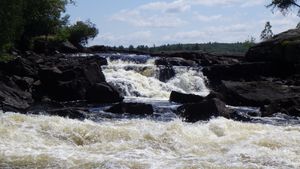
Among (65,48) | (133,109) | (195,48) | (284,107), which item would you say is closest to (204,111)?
(133,109)

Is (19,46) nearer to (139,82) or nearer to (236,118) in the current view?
(139,82)

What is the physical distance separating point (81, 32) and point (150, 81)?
35.5 meters

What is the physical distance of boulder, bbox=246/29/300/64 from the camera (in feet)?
132

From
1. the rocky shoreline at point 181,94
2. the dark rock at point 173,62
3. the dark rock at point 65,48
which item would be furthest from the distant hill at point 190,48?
the rocky shoreline at point 181,94

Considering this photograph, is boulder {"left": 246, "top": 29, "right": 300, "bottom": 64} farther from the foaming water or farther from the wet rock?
the foaming water

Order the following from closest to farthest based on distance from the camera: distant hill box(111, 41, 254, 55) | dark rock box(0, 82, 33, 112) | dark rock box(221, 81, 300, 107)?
dark rock box(0, 82, 33, 112) → dark rock box(221, 81, 300, 107) → distant hill box(111, 41, 254, 55)

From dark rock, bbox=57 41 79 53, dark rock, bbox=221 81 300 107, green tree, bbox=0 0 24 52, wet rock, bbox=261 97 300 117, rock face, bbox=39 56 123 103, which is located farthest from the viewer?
dark rock, bbox=57 41 79 53

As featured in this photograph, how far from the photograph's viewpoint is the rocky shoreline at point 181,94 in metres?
25.4

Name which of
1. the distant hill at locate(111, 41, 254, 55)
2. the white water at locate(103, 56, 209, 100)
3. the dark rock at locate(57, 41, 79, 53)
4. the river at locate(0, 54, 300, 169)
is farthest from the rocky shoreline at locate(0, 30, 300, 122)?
the distant hill at locate(111, 41, 254, 55)

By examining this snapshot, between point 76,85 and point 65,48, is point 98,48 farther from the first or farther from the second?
point 76,85

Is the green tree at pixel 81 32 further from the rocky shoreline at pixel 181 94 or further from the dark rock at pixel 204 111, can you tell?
the dark rock at pixel 204 111

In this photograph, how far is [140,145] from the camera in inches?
617

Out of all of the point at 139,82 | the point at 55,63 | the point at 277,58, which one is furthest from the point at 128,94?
the point at 277,58

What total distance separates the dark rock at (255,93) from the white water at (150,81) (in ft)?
17.2
